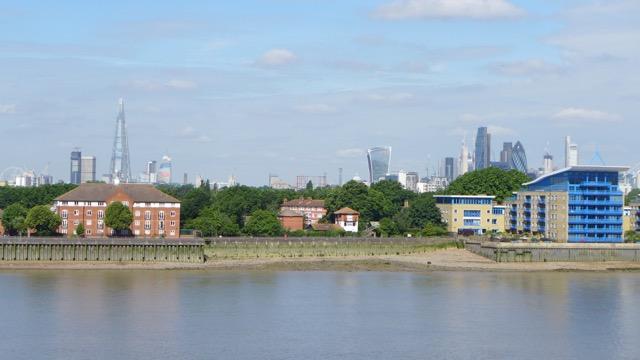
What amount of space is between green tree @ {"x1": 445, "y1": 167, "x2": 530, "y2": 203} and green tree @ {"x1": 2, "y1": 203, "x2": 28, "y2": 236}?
2024 inches

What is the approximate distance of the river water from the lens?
4544 centimetres

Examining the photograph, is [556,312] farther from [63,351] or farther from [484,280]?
[63,351]

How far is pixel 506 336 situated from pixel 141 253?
4204cm

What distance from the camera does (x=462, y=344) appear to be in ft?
154

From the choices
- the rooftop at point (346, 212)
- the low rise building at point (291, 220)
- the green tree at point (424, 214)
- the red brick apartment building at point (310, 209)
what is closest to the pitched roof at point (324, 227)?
the rooftop at point (346, 212)

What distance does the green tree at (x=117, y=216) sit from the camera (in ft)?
311

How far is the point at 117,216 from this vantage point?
9469cm

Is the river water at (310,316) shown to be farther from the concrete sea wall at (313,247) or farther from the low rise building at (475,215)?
the low rise building at (475,215)

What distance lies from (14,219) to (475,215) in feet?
149

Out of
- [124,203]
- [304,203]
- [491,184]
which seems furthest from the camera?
[304,203]

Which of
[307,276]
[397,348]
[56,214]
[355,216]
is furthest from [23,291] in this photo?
[355,216]

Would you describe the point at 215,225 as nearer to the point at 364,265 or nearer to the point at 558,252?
the point at 364,265

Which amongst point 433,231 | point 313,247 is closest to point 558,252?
point 433,231

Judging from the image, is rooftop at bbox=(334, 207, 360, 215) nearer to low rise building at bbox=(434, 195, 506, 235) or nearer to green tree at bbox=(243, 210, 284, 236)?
low rise building at bbox=(434, 195, 506, 235)
